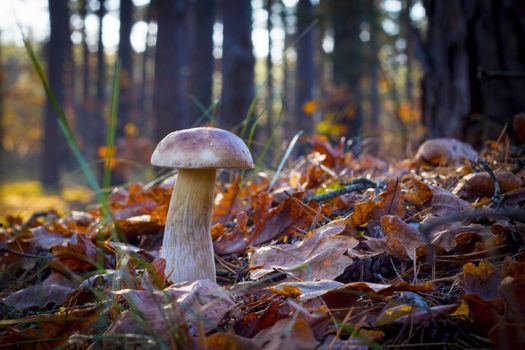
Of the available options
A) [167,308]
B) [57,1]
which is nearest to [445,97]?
[167,308]

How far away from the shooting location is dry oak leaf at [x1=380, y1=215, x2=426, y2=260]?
1.28 metres

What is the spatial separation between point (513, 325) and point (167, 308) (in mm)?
791

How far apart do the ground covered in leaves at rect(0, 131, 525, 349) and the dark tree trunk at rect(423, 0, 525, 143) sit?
46.9 inches

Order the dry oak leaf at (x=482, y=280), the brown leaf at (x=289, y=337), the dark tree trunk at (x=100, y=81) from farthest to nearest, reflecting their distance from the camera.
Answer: the dark tree trunk at (x=100, y=81) < the dry oak leaf at (x=482, y=280) < the brown leaf at (x=289, y=337)

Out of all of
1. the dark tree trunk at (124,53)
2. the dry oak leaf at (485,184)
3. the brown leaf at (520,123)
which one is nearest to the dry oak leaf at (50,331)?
the dry oak leaf at (485,184)

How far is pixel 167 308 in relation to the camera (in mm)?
992

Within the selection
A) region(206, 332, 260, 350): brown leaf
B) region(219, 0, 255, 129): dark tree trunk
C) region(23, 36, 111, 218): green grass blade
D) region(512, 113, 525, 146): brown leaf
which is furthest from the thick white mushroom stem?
region(219, 0, 255, 129): dark tree trunk

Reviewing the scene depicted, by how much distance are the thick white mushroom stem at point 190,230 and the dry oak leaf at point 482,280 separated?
0.85 metres

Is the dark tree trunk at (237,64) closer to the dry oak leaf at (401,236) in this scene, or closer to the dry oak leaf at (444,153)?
the dry oak leaf at (444,153)

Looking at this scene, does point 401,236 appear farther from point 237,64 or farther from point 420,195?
point 237,64

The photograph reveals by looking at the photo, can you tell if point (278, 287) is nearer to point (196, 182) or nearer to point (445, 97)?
point (196, 182)

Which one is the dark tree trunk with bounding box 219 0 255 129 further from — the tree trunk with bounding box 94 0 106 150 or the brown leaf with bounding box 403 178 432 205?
the tree trunk with bounding box 94 0 106 150

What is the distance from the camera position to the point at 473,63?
319cm

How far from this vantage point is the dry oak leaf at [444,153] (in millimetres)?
2279
